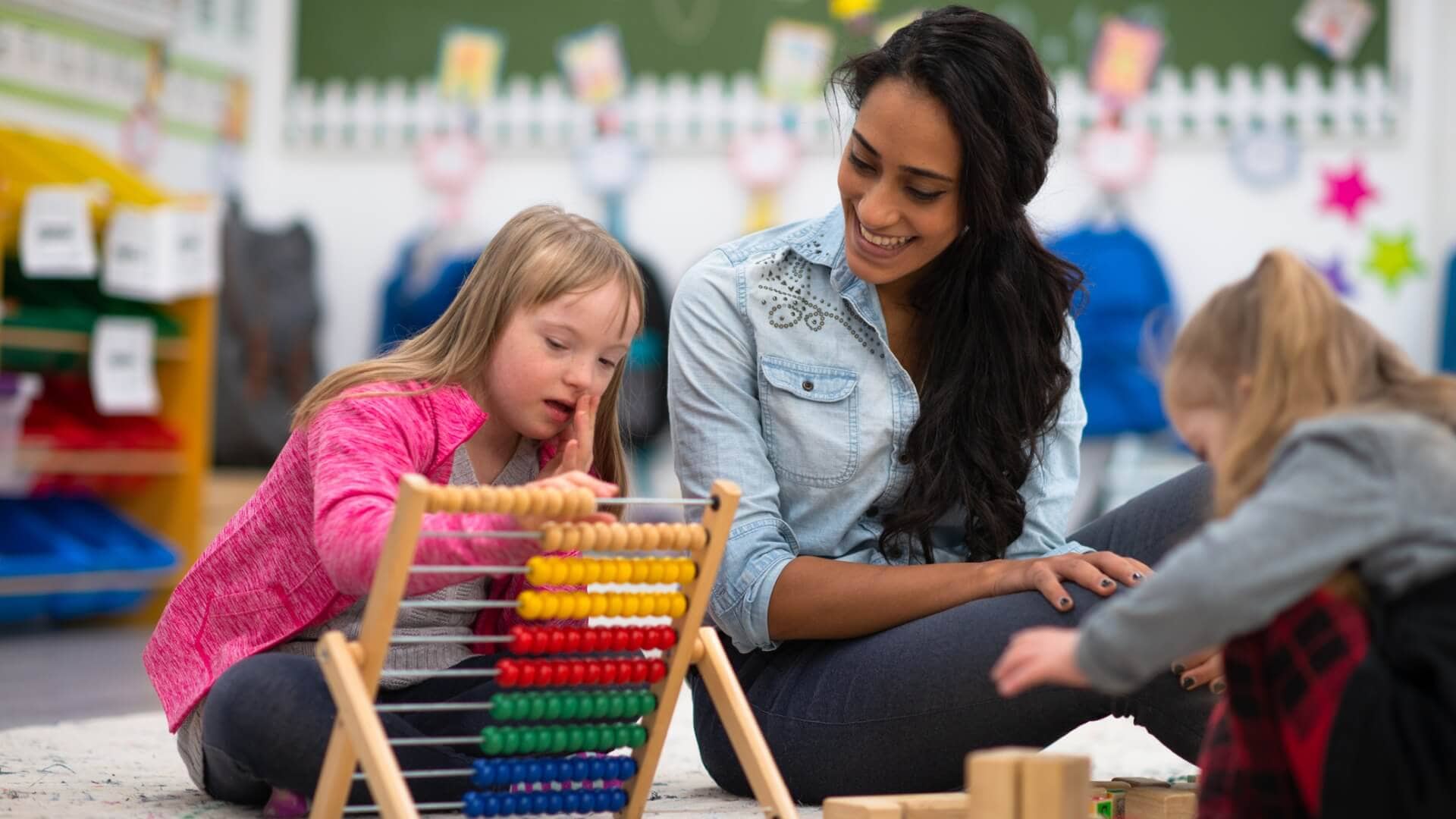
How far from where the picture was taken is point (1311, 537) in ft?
3.53

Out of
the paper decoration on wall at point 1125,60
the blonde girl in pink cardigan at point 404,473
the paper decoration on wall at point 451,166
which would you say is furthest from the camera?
the paper decoration on wall at point 451,166

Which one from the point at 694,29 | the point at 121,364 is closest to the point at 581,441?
the point at 121,364

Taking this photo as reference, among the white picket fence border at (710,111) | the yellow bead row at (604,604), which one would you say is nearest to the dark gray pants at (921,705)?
the yellow bead row at (604,604)

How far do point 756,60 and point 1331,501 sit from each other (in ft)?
14.3

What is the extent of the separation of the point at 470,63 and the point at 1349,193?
9.69 ft

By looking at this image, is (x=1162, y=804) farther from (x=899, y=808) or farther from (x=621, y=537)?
(x=621, y=537)

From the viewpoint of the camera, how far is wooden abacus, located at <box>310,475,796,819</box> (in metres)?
1.34

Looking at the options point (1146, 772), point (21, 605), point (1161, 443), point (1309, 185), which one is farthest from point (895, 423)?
point (1309, 185)

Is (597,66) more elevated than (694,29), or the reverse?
(694,29)

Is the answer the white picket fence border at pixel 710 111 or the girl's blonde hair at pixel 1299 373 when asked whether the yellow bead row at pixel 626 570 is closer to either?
the girl's blonde hair at pixel 1299 373

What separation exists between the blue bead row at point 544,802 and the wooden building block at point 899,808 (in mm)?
229

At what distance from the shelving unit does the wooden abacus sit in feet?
8.52

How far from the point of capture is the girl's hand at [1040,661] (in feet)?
3.75

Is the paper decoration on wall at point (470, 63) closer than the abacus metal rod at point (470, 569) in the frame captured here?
No
